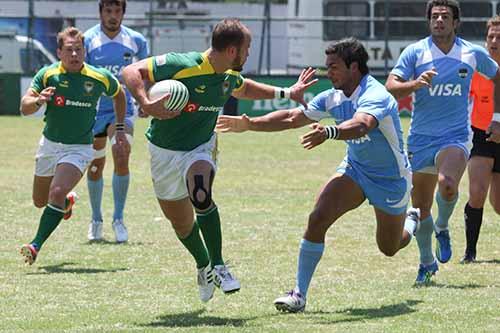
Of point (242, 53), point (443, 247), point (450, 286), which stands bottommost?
point (450, 286)

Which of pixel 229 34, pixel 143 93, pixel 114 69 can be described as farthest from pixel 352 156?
pixel 114 69

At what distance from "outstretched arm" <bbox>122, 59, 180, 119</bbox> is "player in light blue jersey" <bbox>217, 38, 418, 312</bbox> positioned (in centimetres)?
67

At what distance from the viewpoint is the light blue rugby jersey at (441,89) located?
984 centimetres

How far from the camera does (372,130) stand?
8219 millimetres

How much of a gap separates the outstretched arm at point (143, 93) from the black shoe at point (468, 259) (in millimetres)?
3780

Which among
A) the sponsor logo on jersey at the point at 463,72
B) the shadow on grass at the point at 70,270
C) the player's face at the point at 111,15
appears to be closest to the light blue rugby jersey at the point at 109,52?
the player's face at the point at 111,15

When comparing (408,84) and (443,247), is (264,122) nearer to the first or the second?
(408,84)

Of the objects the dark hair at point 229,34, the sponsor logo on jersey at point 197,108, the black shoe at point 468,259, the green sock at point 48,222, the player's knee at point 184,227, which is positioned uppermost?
the dark hair at point 229,34

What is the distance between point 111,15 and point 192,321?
5.06 metres

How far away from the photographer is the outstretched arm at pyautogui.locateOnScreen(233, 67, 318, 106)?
29.0 ft

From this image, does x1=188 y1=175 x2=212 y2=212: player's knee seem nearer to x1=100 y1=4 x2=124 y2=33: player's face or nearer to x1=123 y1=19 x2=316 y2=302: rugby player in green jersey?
x1=123 y1=19 x2=316 y2=302: rugby player in green jersey

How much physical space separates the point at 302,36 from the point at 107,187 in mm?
16970

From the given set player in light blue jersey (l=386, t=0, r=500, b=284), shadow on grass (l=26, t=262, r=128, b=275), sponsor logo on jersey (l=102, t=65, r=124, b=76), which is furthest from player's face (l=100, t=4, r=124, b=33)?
player in light blue jersey (l=386, t=0, r=500, b=284)

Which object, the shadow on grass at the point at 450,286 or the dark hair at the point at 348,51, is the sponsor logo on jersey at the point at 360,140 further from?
the shadow on grass at the point at 450,286
